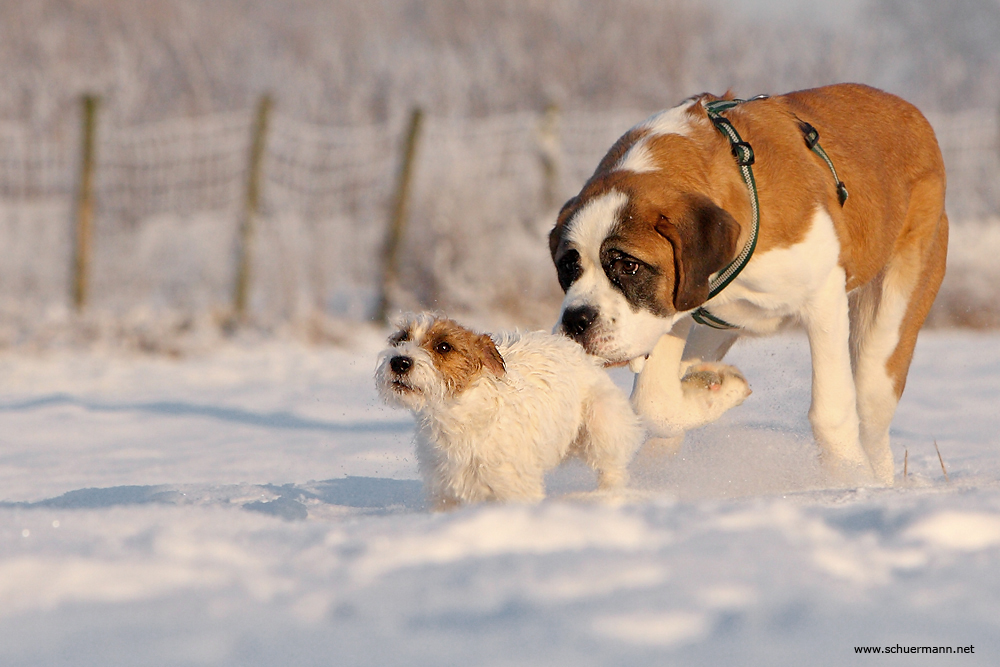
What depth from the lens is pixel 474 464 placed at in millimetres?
3602

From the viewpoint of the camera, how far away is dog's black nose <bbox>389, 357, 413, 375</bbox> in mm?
3439

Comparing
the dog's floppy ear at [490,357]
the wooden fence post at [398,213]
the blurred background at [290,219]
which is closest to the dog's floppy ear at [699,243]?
the dog's floppy ear at [490,357]

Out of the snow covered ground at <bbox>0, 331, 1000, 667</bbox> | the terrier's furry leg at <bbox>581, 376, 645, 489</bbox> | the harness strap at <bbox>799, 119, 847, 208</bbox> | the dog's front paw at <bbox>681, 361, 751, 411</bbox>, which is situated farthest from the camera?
the dog's front paw at <bbox>681, 361, 751, 411</bbox>

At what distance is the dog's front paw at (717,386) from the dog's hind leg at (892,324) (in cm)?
77

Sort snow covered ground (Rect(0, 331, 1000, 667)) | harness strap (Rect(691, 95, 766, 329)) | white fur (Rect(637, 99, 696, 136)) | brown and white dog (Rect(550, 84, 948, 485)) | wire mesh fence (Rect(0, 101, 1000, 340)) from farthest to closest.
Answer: wire mesh fence (Rect(0, 101, 1000, 340)) < white fur (Rect(637, 99, 696, 136)) < harness strap (Rect(691, 95, 766, 329)) < brown and white dog (Rect(550, 84, 948, 485)) < snow covered ground (Rect(0, 331, 1000, 667))

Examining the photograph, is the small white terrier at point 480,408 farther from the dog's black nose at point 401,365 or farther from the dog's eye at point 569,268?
the dog's eye at point 569,268

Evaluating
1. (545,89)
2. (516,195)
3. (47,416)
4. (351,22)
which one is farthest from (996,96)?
(47,416)

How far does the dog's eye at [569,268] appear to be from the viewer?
397 centimetres

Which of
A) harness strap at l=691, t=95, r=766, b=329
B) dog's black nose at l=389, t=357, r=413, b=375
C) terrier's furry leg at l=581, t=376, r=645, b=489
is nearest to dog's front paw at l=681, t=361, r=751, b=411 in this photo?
harness strap at l=691, t=95, r=766, b=329

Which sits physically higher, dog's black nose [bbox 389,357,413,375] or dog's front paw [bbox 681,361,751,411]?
dog's black nose [bbox 389,357,413,375]

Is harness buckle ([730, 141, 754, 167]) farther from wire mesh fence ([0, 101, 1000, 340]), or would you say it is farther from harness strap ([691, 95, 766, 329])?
wire mesh fence ([0, 101, 1000, 340])

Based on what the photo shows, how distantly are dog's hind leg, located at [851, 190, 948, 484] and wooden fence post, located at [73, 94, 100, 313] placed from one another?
865cm

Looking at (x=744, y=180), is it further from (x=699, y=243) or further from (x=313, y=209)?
(x=313, y=209)

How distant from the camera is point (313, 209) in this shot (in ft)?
55.4
